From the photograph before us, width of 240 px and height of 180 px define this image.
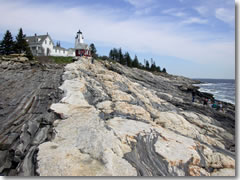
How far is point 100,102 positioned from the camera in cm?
1026

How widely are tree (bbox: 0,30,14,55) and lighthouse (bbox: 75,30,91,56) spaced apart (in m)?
15.5

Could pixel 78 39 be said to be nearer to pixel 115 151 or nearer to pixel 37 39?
pixel 37 39

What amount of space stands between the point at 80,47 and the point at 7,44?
17.5 metres

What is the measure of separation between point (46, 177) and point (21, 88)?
1249 cm

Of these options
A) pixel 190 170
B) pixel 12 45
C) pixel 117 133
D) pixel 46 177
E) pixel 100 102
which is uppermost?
pixel 12 45

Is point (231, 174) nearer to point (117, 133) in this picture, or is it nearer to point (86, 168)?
point (117, 133)

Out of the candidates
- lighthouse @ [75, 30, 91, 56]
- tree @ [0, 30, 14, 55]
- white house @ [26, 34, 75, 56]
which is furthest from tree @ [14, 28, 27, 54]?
lighthouse @ [75, 30, 91, 56]

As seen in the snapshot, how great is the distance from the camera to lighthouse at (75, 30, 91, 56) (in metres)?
43.4

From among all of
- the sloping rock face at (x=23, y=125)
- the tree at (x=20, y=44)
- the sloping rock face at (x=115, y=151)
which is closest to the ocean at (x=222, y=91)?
the sloping rock face at (x=115, y=151)

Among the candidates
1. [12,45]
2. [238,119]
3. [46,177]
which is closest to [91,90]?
[46,177]

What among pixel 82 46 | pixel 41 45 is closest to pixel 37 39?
pixel 41 45

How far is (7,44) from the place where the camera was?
125 ft

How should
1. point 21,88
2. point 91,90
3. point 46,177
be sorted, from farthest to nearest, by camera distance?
point 21,88
point 91,90
point 46,177

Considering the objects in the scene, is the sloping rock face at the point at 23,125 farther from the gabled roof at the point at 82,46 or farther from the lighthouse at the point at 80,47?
the gabled roof at the point at 82,46
